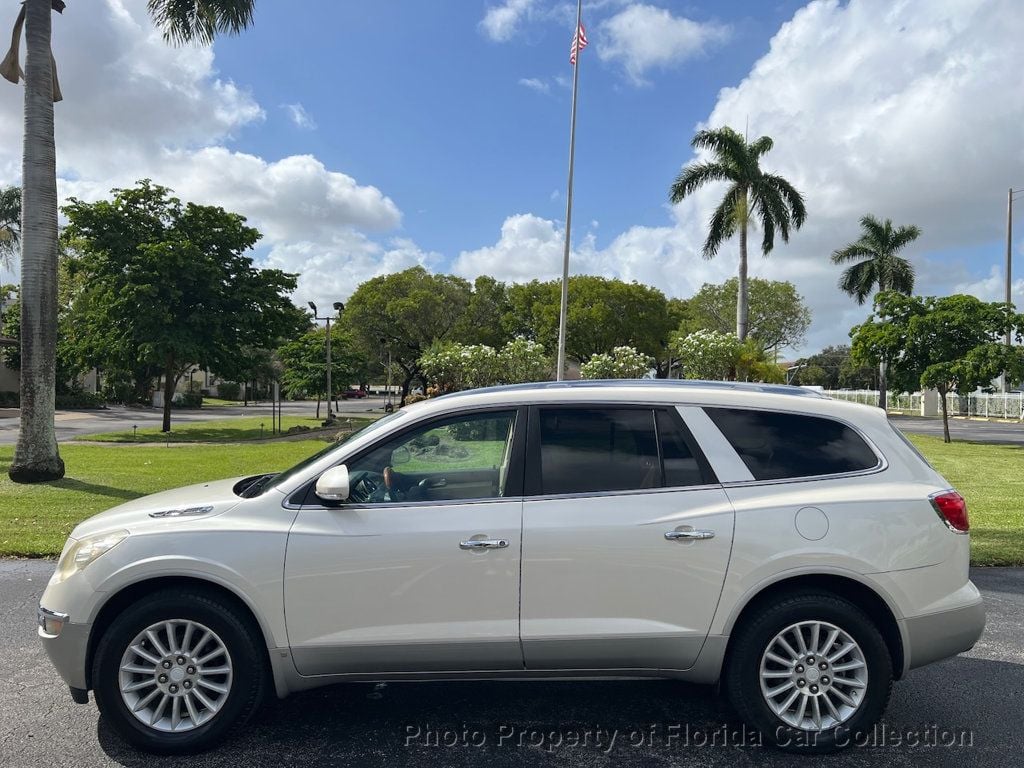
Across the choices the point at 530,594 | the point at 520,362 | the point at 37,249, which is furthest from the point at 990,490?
the point at 37,249

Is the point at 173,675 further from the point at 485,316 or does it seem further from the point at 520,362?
the point at 485,316

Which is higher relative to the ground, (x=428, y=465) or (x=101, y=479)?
(x=428, y=465)

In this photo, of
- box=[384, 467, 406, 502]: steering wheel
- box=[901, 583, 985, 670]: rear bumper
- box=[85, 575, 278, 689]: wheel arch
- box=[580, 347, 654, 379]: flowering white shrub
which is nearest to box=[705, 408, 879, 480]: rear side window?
box=[901, 583, 985, 670]: rear bumper

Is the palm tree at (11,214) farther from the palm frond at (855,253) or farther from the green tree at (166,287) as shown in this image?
the palm frond at (855,253)

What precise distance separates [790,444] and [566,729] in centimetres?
184

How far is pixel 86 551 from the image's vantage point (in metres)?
3.35

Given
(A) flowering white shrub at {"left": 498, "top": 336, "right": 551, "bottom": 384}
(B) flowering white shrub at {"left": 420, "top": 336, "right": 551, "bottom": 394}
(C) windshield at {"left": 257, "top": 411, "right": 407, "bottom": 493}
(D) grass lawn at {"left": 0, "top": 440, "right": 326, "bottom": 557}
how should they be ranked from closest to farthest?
(C) windshield at {"left": 257, "top": 411, "right": 407, "bottom": 493} < (D) grass lawn at {"left": 0, "top": 440, "right": 326, "bottom": 557} < (B) flowering white shrub at {"left": 420, "top": 336, "right": 551, "bottom": 394} < (A) flowering white shrub at {"left": 498, "top": 336, "right": 551, "bottom": 384}

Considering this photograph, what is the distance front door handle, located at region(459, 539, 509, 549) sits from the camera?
128 inches

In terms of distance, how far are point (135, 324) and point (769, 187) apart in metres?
26.0

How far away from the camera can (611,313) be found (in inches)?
1916

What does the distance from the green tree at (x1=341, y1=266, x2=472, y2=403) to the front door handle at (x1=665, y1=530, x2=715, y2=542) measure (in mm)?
42773

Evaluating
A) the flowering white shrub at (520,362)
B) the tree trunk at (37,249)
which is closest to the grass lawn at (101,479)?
the tree trunk at (37,249)

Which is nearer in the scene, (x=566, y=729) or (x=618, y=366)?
(x=566, y=729)

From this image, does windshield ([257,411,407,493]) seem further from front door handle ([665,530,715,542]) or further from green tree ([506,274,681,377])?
green tree ([506,274,681,377])
